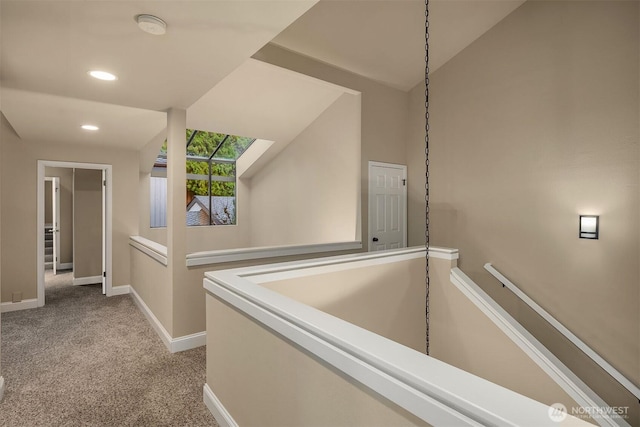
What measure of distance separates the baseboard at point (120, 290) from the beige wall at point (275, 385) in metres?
3.70

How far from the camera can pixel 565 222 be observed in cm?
356

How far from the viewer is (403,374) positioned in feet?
2.89

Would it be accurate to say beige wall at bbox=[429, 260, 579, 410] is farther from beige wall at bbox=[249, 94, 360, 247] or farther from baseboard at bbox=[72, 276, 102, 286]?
baseboard at bbox=[72, 276, 102, 286]

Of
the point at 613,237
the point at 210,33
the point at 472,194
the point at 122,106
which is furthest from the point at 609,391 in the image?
the point at 122,106

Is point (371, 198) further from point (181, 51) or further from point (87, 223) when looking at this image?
point (87, 223)

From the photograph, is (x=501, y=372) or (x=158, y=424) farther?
(x=501, y=372)

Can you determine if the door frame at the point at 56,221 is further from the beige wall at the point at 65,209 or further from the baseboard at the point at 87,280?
the baseboard at the point at 87,280

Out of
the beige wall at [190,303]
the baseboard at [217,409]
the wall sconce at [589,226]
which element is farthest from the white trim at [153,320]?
the wall sconce at [589,226]

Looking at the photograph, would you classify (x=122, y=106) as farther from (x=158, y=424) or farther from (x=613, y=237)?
(x=613, y=237)

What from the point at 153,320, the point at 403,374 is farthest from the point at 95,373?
the point at 403,374

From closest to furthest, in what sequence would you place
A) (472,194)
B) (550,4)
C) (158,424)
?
(158,424), (550,4), (472,194)

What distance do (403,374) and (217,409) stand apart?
1.69 m

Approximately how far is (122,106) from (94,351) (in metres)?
2.33

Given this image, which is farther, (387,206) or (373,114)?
(387,206)
